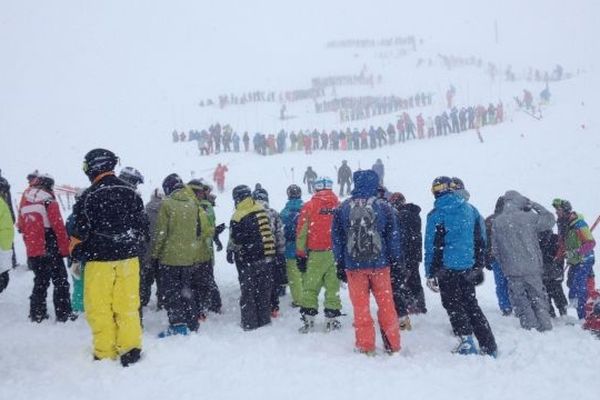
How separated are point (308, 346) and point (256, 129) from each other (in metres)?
28.6

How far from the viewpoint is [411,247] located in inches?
259

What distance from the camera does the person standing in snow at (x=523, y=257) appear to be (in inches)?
228

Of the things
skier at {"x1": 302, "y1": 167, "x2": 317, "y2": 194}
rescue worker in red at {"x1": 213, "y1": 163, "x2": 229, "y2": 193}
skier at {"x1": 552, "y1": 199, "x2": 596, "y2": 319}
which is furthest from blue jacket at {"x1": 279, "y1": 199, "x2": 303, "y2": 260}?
rescue worker in red at {"x1": 213, "y1": 163, "x2": 229, "y2": 193}

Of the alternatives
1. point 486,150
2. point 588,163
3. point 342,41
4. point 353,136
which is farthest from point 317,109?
point 342,41

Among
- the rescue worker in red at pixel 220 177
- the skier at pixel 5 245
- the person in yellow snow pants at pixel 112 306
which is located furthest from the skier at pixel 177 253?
the rescue worker in red at pixel 220 177

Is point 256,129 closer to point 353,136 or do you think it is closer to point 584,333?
point 353,136

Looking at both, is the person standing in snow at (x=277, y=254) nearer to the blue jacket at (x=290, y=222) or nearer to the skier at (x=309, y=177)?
the blue jacket at (x=290, y=222)

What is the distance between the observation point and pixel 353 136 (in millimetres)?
24938

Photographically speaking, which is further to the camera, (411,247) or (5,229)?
(411,247)

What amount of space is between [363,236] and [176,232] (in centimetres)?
220

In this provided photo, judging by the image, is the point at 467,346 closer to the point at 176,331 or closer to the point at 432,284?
the point at 432,284

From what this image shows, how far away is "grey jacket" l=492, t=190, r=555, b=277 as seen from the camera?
19.1 ft

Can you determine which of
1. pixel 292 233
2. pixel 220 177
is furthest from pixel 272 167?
pixel 292 233

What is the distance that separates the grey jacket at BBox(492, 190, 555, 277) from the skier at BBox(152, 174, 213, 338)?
3613 millimetres
